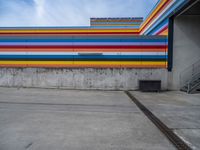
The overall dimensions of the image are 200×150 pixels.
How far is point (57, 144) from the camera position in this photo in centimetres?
255

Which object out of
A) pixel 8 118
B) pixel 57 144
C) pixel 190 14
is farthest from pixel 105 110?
pixel 190 14

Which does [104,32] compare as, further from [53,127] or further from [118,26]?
[53,127]

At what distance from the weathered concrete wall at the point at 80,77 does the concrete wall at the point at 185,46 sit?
72 cm

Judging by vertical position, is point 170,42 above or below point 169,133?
above

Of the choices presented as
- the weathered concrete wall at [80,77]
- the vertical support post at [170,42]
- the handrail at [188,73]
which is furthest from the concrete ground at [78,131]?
the handrail at [188,73]

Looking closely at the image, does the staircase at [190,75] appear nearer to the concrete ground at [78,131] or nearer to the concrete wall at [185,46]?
the concrete wall at [185,46]

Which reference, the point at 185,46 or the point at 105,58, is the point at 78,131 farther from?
the point at 185,46

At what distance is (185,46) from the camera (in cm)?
910

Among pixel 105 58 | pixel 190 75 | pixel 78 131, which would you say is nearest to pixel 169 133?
pixel 78 131

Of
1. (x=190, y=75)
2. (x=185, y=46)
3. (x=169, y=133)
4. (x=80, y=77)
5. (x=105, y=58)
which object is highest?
(x=185, y=46)

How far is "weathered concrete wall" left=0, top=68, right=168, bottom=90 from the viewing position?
9.27 meters

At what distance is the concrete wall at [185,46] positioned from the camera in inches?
356

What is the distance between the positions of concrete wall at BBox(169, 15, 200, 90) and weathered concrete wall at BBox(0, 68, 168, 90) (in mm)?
715

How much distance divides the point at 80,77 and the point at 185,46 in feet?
22.0
